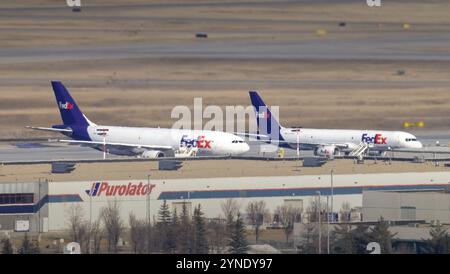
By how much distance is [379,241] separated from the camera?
43.3m

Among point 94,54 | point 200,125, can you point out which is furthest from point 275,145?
point 94,54

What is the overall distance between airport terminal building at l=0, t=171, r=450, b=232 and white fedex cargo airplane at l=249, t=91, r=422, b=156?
69.7 feet

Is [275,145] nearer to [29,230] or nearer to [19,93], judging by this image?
Answer: [29,230]

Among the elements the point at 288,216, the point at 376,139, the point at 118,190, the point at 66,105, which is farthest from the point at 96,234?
the point at 376,139

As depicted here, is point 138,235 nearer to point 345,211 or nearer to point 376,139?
point 345,211

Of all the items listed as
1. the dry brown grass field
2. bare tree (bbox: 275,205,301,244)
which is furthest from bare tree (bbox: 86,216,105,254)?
the dry brown grass field

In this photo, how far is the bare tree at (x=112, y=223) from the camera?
48503 mm

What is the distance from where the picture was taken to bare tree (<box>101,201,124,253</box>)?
4850 cm

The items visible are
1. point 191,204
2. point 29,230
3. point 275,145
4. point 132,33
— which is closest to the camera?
point 29,230

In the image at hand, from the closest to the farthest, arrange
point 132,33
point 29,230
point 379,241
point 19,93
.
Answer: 1. point 379,241
2. point 29,230
3. point 19,93
4. point 132,33

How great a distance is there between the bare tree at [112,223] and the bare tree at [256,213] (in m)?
5.93

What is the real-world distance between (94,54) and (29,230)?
107 m

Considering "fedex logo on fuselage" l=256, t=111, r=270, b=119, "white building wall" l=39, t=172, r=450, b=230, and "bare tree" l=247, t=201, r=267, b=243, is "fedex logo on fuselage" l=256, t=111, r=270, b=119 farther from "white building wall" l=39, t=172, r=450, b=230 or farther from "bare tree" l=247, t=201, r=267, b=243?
"bare tree" l=247, t=201, r=267, b=243

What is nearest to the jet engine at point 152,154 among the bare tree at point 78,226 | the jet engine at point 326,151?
the jet engine at point 326,151
